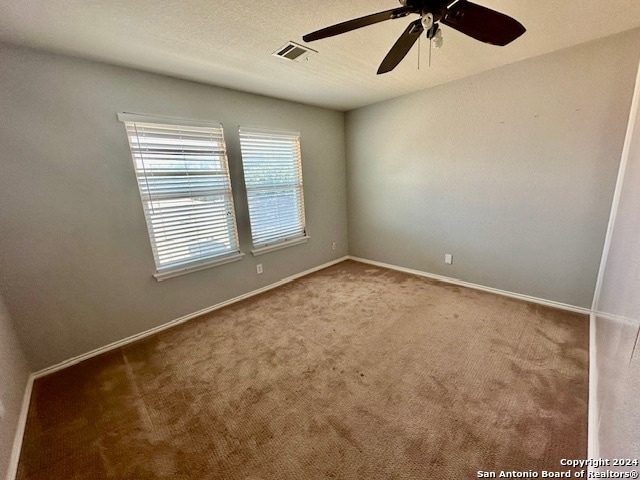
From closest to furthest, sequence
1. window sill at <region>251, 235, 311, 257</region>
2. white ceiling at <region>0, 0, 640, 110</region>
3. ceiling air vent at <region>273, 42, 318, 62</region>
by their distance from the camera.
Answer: white ceiling at <region>0, 0, 640, 110</region> → ceiling air vent at <region>273, 42, 318, 62</region> → window sill at <region>251, 235, 311, 257</region>

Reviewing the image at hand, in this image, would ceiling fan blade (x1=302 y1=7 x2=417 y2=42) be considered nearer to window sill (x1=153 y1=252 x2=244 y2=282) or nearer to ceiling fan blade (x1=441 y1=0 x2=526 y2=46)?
ceiling fan blade (x1=441 y1=0 x2=526 y2=46)

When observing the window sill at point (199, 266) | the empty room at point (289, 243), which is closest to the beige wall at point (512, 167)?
the empty room at point (289, 243)

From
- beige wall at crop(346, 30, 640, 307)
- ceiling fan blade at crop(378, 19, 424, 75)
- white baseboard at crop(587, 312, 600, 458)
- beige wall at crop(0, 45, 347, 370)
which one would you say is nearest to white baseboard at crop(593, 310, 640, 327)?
white baseboard at crop(587, 312, 600, 458)

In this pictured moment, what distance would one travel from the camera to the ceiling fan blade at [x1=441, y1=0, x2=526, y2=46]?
1107 millimetres

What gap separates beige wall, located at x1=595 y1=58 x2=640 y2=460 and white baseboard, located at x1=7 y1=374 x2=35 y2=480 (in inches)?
103

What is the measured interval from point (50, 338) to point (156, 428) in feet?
4.30

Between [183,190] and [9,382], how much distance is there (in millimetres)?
1759

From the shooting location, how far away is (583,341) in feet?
6.67

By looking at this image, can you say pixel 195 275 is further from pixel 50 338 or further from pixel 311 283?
pixel 311 283

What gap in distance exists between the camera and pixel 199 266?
2.68 m

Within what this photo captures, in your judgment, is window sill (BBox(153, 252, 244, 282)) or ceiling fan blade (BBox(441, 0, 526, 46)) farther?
window sill (BBox(153, 252, 244, 282))

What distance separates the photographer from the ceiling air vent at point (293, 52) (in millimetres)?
1915

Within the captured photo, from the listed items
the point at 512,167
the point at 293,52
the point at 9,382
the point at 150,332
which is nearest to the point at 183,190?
the point at 150,332

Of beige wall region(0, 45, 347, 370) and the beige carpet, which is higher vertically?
beige wall region(0, 45, 347, 370)
